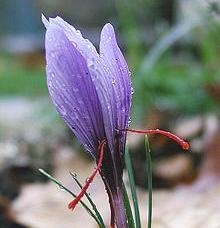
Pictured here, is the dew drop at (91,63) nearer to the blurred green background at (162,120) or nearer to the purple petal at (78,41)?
the purple petal at (78,41)

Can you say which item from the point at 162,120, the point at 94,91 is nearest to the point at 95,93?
the point at 94,91

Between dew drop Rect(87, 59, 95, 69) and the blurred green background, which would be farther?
the blurred green background

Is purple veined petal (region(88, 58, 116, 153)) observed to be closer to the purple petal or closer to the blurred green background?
the purple petal

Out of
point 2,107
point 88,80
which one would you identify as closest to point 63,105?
point 88,80

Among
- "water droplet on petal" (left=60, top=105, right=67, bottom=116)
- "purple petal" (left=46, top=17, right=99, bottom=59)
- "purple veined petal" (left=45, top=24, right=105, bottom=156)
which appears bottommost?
"water droplet on petal" (left=60, top=105, right=67, bottom=116)

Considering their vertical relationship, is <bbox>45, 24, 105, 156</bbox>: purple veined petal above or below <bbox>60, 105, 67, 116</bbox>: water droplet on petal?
above

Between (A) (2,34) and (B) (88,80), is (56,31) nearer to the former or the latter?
(B) (88,80)

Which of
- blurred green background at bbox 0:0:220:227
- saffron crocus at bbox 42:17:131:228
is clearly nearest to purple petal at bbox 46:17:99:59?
saffron crocus at bbox 42:17:131:228
